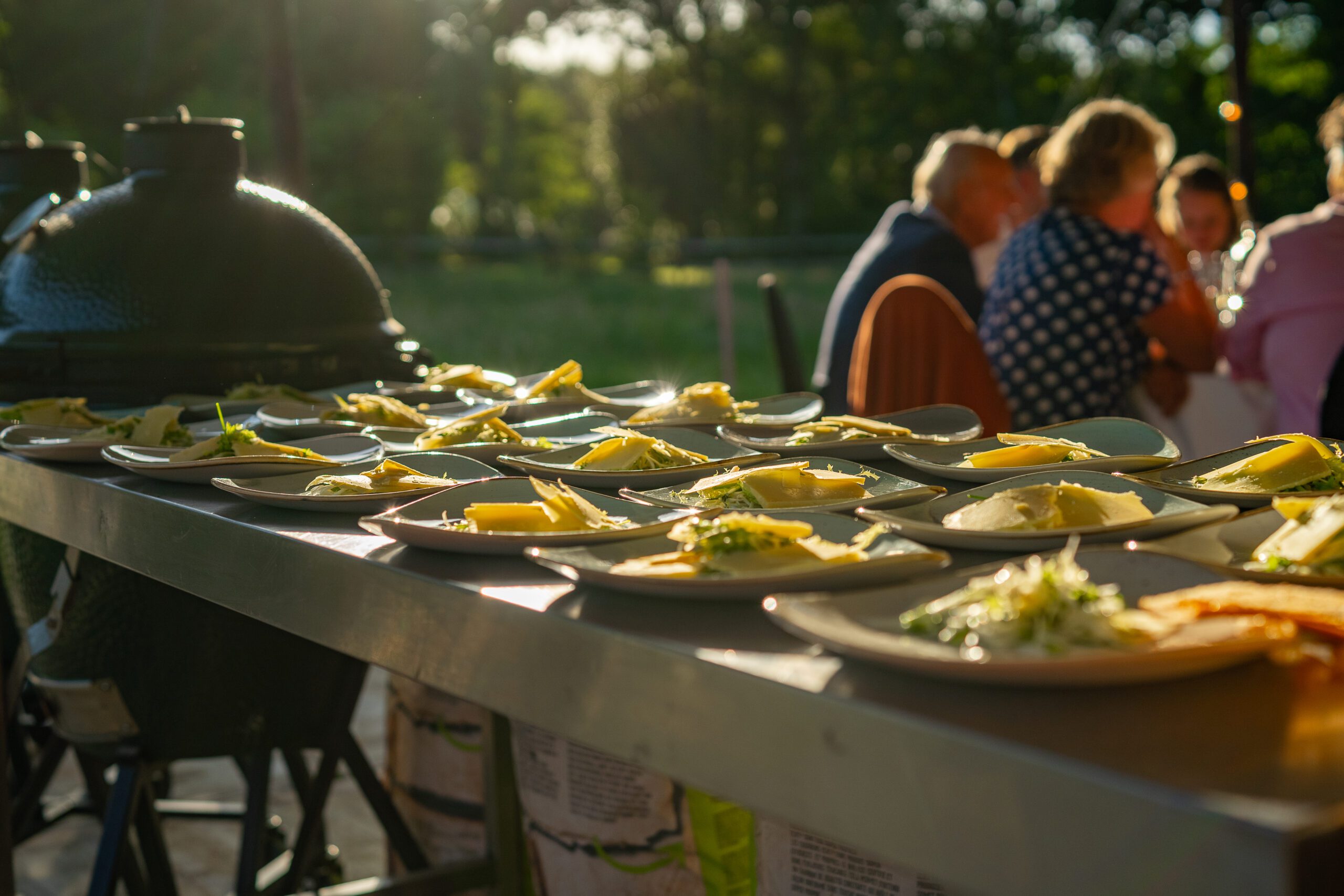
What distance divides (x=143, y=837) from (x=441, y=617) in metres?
1.17

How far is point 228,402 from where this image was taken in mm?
1771

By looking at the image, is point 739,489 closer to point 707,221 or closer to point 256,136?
point 256,136

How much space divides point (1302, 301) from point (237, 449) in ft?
8.16

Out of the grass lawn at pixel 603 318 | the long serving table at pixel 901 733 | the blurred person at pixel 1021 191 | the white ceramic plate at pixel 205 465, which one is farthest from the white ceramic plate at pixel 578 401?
the grass lawn at pixel 603 318

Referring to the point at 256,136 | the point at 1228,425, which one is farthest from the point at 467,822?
the point at 256,136

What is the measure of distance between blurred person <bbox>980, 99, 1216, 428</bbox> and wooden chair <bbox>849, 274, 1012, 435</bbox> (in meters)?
0.15

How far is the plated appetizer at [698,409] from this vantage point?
1.55 m

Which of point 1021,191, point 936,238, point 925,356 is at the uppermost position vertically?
point 1021,191

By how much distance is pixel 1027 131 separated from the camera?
14.7ft

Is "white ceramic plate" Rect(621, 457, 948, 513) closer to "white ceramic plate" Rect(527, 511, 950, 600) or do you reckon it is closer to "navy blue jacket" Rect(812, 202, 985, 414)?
"white ceramic plate" Rect(527, 511, 950, 600)

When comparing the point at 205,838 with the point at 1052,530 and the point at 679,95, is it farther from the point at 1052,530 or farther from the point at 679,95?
the point at 679,95

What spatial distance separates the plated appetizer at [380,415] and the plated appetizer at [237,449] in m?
0.30

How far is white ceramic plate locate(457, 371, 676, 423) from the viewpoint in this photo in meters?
1.71

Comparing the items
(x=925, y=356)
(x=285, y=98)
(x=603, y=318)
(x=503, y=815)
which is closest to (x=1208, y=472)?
(x=503, y=815)
